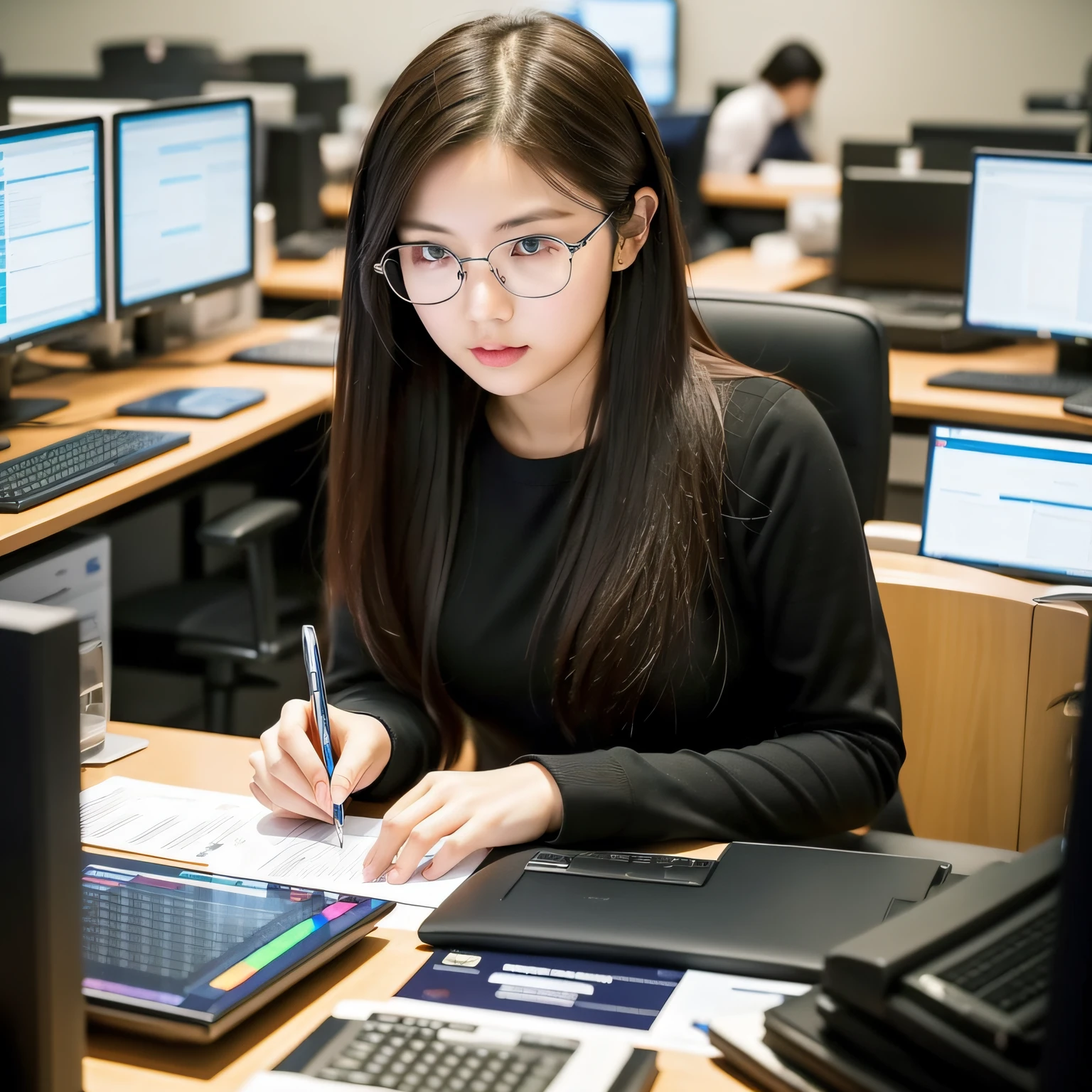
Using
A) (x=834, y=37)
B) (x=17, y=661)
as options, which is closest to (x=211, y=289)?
(x=17, y=661)

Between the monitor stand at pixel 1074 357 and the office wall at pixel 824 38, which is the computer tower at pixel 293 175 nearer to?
the monitor stand at pixel 1074 357

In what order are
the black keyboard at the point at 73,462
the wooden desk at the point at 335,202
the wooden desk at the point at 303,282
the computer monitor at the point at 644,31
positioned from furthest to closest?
the computer monitor at the point at 644,31
the wooden desk at the point at 335,202
the wooden desk at the point at 303,282
the black keyboard at the point at 73,462


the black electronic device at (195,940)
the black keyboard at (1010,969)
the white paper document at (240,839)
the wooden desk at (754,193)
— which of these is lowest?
the white paper document at (240,839)

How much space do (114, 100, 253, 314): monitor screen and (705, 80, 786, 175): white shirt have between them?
10.9 ft

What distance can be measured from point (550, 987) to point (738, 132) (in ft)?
17.8

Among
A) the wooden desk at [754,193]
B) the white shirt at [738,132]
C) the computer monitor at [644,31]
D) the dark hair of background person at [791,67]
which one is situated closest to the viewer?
the wooden desk at [754,193]

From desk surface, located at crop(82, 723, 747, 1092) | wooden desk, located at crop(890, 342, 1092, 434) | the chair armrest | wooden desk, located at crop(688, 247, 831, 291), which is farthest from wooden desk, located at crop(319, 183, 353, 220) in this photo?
desk surface, located at crop(82, 723, 747, 1092)

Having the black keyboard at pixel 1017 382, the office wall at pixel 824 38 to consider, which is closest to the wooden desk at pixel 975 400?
the black keyboard at pixel 1017 382

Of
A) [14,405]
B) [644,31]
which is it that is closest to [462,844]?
[14,405]

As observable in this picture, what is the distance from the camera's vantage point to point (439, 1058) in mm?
812

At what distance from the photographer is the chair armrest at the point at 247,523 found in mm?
2170

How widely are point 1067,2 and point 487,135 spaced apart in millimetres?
6600

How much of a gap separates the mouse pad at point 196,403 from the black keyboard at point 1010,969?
1.85 m

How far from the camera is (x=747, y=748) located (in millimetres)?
1204
